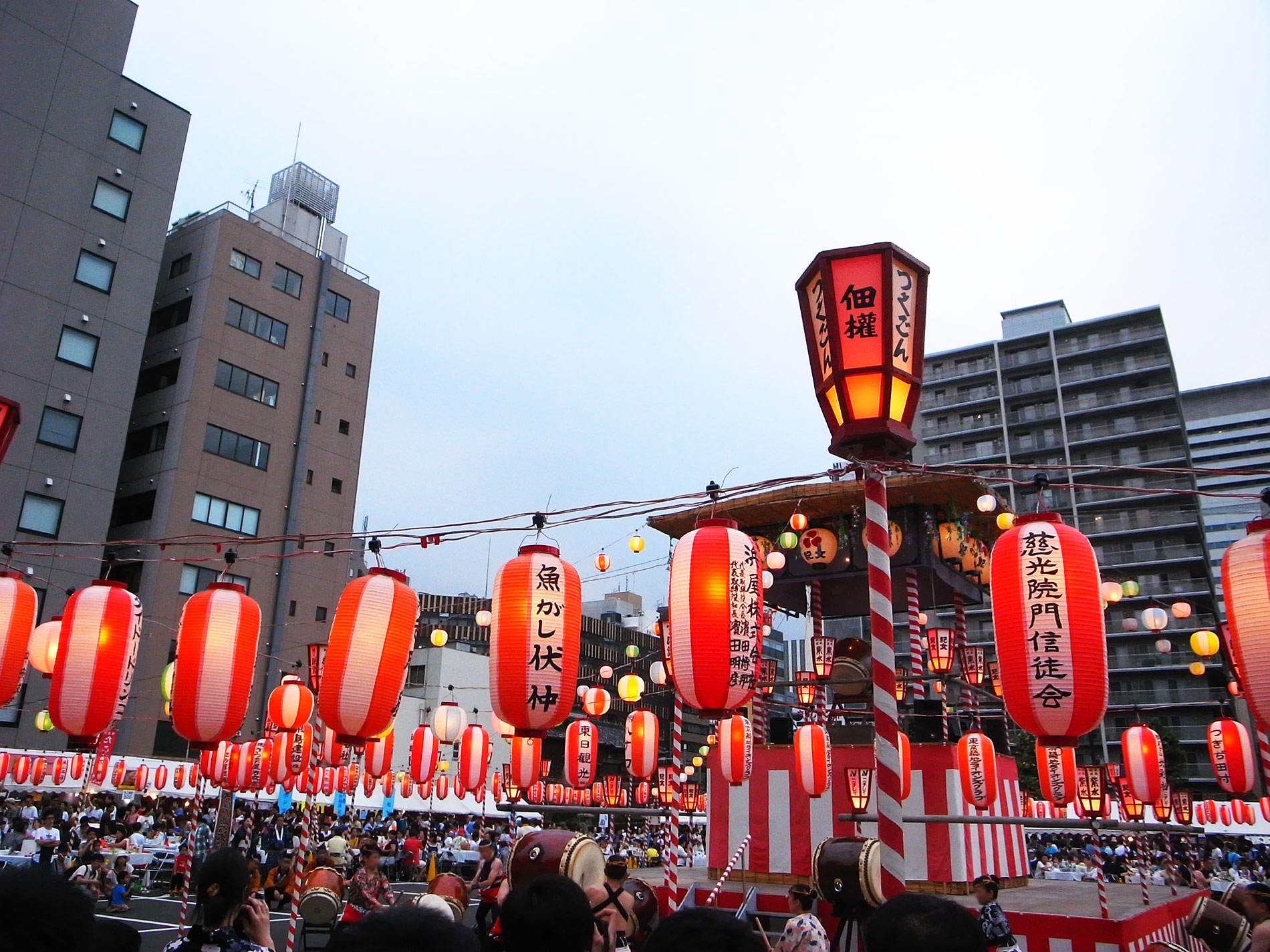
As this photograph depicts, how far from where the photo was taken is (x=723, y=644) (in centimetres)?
816

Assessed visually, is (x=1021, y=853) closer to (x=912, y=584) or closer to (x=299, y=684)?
(x=912, y=584)

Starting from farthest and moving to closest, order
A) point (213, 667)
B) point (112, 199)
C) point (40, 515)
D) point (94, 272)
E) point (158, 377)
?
point (158, 377)
point (112, 199)
point (94, 272)
point (40, 515)
point (213, 667)

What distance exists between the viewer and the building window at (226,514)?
34312 millimetres

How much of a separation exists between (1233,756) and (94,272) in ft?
127

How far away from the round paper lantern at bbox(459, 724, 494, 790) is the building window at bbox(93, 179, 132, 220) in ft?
84.5

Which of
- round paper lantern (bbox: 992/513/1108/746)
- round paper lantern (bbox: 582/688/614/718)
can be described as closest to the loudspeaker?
round paper lantern (bbox: 582/688/614/718)

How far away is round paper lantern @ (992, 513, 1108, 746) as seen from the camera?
6.84 m

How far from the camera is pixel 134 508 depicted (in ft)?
114

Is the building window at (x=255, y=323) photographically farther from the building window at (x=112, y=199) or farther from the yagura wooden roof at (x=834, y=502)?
the yagura wooden roof at (x=834, y=502)

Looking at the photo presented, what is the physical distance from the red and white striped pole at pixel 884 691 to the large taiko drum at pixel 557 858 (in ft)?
13.6

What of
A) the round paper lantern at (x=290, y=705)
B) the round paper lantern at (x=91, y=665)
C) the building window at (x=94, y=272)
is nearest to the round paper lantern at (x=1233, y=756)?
the round paper lantern at (x=290, y=705)

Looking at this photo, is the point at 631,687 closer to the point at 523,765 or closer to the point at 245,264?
the point at 523,765

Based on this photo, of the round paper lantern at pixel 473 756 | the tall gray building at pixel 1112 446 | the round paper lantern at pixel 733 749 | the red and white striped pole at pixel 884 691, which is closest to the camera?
the red and white striped pole at pixel 884 691

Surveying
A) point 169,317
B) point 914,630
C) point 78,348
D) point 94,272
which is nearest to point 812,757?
point 914,630
